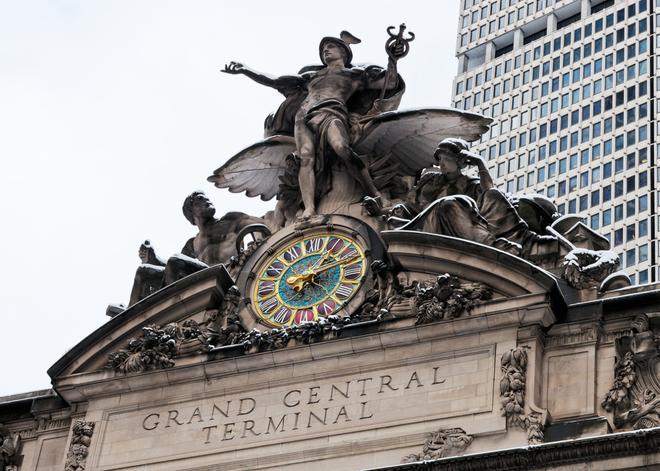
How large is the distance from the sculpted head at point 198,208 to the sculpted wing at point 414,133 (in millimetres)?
3024

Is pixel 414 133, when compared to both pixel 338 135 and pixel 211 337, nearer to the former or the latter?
pixel 338 135

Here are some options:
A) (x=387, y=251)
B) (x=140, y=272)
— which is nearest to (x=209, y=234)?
(x=140, y=272)

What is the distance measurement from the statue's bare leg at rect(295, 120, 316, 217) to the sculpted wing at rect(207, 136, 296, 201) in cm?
53

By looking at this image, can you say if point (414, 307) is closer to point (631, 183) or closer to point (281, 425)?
point (281, 425)

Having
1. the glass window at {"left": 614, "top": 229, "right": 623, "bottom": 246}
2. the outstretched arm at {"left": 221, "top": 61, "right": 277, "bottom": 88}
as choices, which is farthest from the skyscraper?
the outstretched arm at {"left": 221, "top": 61, "right": 277, "bottom": 88}

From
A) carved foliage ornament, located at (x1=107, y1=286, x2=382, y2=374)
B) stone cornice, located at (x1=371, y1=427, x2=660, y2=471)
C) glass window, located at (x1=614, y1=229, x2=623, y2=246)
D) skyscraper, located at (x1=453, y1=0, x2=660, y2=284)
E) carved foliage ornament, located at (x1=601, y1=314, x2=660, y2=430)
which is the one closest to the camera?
stone cornice, located at (x1=371, y1=427, x2=660, y2=471)

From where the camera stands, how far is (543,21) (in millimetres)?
86500

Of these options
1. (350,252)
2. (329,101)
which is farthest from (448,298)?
(329,101)

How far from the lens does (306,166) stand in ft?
122

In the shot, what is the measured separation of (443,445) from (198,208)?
8.24 metres

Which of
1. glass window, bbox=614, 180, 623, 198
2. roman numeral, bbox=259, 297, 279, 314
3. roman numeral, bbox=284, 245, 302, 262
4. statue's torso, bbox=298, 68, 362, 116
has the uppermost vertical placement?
glass window, bbox=614, 180, 623, 198

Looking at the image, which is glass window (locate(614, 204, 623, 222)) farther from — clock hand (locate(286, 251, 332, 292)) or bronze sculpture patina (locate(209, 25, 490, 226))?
clock hand (locate(286, 251, 332, 292))

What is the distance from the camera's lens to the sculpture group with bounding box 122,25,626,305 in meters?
34.7

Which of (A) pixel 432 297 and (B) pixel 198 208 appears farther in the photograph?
(B) pixel 198 208
